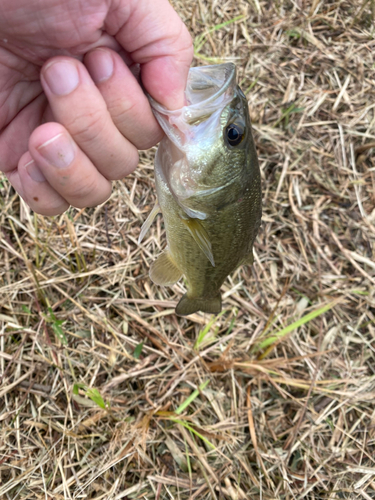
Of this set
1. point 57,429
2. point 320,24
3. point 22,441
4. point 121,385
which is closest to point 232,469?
point 121,385

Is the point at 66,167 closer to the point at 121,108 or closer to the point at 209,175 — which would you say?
the point at 121,108

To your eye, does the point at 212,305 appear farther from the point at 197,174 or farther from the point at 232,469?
the point at 232,469

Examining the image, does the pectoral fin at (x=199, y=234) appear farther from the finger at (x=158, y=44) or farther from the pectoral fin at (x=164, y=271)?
the finger at (x=158, y=44)

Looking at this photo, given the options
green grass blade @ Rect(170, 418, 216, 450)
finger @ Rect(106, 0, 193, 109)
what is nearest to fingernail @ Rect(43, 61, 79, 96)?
finger @ Rect(106, 0, 193, 109)

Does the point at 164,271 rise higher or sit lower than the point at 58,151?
lower

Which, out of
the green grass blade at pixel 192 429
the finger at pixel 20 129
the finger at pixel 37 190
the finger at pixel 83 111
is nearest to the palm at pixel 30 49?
the finger at pixel 20 129

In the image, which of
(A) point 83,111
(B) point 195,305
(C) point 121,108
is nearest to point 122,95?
(C) point 121,108
